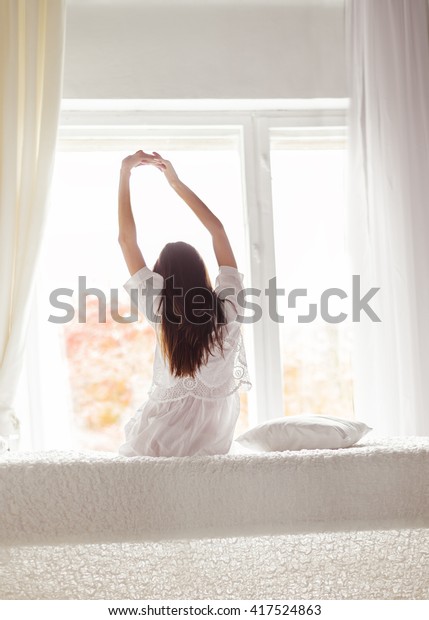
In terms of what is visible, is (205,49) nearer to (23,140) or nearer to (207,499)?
(23,140)

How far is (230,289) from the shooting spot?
1911 mm

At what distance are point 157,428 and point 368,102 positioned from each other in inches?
64.4

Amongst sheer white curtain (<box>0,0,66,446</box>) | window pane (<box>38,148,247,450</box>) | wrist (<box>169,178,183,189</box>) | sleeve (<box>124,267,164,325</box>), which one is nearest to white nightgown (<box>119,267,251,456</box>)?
sleeve (<box>124,267,164,325</box>)

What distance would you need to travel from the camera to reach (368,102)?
2.69 metres

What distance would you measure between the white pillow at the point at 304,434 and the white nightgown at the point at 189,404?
0.31ft

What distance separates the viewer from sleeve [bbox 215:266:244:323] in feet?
6.22

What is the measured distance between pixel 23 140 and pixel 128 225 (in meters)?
0.79

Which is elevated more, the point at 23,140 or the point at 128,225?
the point at 23,140

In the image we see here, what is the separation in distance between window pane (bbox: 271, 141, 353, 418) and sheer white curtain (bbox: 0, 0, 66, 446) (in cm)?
97

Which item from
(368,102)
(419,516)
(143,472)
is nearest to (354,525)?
(419,516)

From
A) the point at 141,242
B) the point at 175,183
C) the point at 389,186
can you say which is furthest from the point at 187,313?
the point at 389,186

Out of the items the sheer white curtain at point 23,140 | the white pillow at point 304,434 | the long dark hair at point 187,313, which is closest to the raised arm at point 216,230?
the long dark hair at point 187,313

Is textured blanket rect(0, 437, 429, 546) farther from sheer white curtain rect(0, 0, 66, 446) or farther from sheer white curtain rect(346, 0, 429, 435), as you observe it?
sheer white curtain rect(346, 0, 429, 435)
